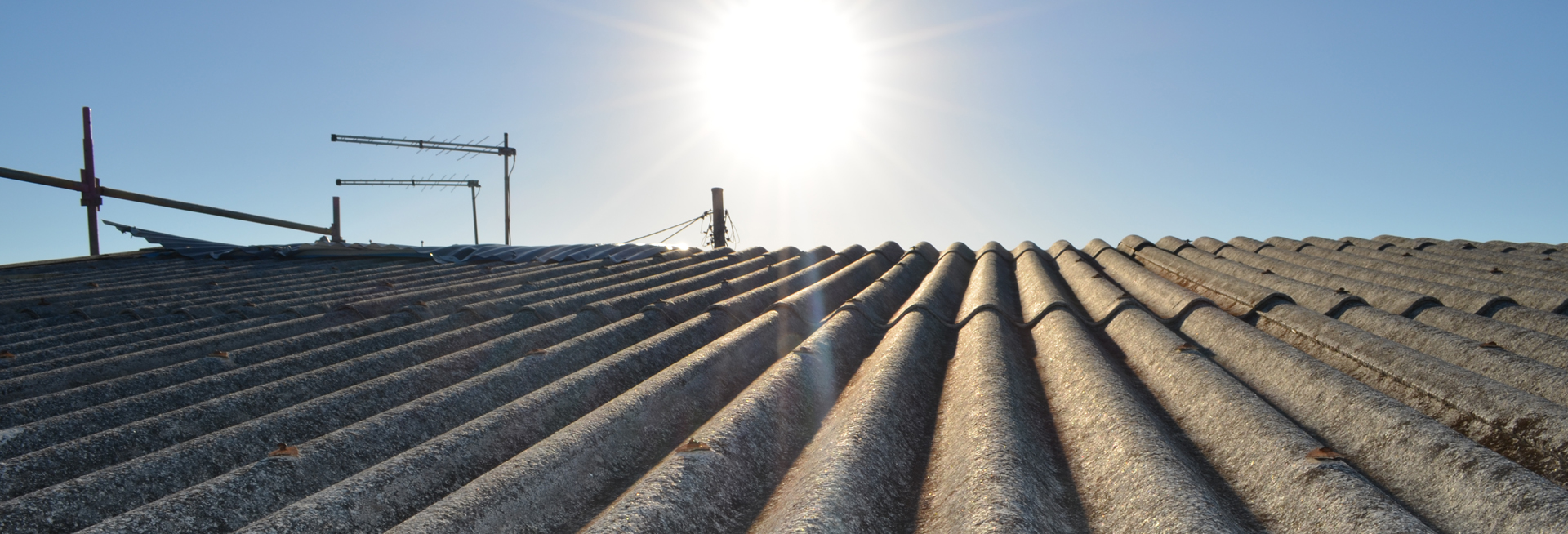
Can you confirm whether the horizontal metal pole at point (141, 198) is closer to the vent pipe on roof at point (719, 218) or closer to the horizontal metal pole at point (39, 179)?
the horizontal metal pole at point (39, 179)

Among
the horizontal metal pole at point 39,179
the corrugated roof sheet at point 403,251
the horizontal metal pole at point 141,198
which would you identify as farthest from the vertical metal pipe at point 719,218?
the horizontal metal pole at point 39,179

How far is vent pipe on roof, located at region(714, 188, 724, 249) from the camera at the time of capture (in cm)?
1211

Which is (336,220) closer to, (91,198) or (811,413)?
(91,198)

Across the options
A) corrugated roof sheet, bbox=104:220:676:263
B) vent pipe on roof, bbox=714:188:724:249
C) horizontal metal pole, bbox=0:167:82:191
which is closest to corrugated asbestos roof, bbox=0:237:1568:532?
corrugated roof sheet, bbox=104:220:676:263

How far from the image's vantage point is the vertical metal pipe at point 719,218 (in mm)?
12109

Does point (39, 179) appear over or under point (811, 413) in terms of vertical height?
over

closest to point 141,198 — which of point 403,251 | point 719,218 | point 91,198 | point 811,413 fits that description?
point 91,198

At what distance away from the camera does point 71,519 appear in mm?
1876

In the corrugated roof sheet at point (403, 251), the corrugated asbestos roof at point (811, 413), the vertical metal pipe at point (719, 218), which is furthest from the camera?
the vertical metal pipe at point (719, 218)

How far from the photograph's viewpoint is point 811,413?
8.50ft

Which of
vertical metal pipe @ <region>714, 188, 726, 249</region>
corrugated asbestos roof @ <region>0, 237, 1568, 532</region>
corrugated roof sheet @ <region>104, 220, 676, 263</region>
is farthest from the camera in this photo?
vertical metal pipe @ <region>714, 188, 726, 249</region>

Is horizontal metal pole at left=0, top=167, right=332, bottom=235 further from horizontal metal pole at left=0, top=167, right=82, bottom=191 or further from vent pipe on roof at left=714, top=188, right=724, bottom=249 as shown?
vent pipe on roof at left=714, top=188, right=724, bottom=249

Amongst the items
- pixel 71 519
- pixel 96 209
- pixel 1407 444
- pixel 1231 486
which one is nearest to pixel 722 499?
pixel 1231 486

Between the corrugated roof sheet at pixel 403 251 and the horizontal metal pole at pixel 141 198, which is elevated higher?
the horizontal metal pole at pixel 141 198
